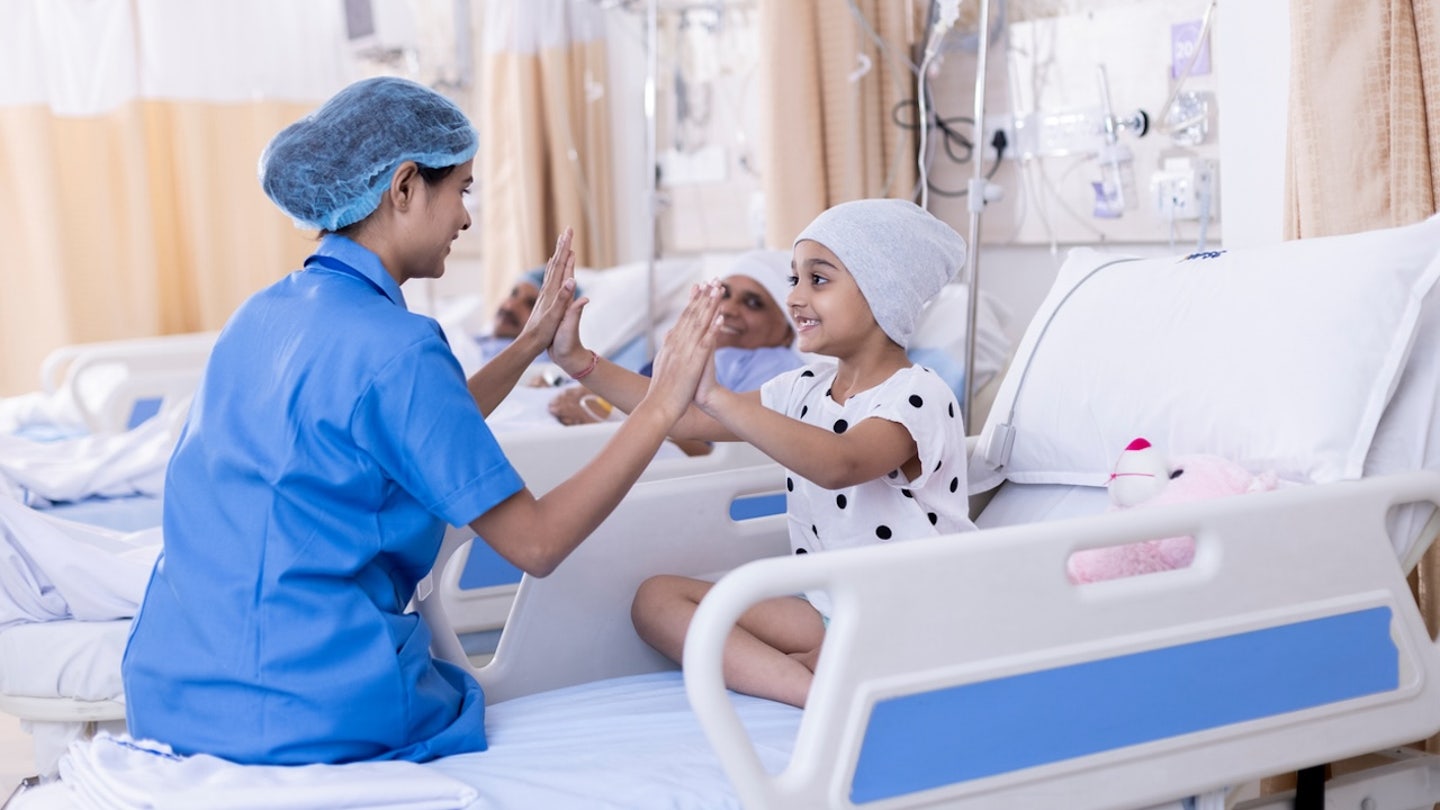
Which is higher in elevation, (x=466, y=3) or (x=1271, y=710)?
(x=466, y=3)

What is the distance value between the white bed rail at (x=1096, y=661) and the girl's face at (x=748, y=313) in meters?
1.98

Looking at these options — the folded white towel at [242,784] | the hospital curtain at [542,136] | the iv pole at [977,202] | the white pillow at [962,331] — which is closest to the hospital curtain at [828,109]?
the white pillow at [962,331]

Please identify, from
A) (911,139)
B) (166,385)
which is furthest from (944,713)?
(166,385)

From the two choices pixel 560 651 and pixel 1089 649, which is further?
pixel 560 651

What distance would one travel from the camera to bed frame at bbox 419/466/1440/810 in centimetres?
124

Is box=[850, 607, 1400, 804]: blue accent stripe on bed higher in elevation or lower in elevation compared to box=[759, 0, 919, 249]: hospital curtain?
lower

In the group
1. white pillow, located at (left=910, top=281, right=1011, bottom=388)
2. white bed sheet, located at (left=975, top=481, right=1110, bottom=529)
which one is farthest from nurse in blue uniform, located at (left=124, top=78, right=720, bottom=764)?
white pillow, located at (left=910, top=281, right=1011, bottom=388)

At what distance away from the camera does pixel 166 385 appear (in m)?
3.76

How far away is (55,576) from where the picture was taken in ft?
6.63

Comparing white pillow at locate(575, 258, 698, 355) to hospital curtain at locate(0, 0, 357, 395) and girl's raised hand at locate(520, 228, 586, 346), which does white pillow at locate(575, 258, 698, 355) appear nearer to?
hospital curtain at locate(0, 0, 357, 395)

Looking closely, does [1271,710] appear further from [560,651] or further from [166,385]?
[166,385]

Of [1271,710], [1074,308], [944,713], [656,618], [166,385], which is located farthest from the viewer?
[166,385]

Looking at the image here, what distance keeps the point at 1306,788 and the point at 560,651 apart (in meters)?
0.96

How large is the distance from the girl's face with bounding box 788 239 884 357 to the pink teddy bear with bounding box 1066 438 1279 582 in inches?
15.7
